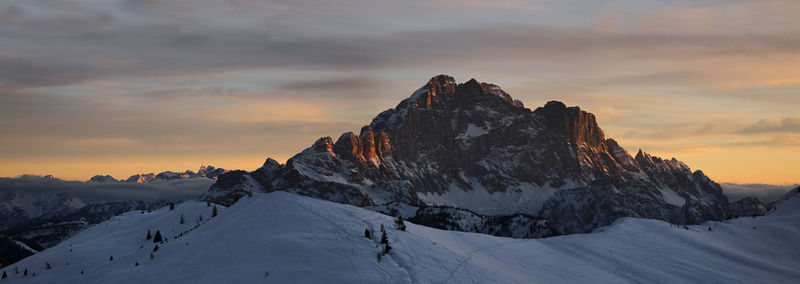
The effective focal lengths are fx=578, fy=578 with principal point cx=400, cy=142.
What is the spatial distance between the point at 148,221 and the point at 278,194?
3063 centimetres

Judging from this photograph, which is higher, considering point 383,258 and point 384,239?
point 384,239

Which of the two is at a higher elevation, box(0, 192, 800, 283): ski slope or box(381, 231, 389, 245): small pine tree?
box(381, 231, 389, 245): small pine tree

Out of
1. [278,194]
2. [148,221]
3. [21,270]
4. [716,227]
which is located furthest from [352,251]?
[716,227]

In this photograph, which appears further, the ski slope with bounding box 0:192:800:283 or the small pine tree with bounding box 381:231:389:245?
the small pine tree with bounding box 381:231:389:245

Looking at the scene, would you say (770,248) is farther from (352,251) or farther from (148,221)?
(148,221)

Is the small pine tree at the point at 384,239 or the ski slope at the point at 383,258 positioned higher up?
the small pine tree at the point at 384,239

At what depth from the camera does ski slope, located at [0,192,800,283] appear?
28734mm

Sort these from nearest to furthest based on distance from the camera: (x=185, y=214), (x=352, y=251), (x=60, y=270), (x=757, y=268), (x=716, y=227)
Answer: (x=352, y=251) < (x=60, y=270) < (x=757, y=268) < (x=716, y=227) < (x=185, y=214)

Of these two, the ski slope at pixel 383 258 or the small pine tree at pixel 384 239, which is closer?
the ski slope at pixel 383 258

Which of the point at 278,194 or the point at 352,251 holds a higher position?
the point at 278,194

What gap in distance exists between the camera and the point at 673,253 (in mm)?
48594

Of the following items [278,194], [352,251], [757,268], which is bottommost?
[757,268]

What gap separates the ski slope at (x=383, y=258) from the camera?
28734 mm

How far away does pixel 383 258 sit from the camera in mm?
29766
